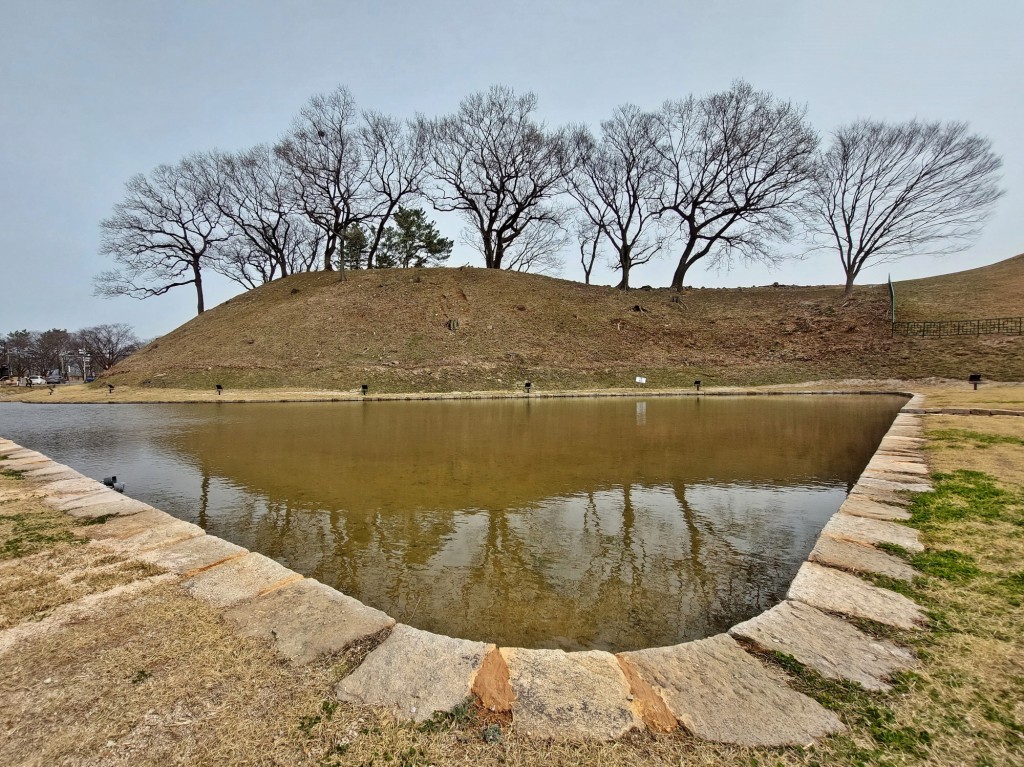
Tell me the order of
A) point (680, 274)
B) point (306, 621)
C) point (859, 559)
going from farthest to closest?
point (680, 274)
point (859, 559)
point (306, 621)

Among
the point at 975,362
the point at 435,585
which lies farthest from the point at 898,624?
the point at 975,362

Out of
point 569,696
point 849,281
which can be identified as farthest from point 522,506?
point 849,281

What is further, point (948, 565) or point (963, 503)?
point (963, 503)

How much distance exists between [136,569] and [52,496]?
9.82 feet

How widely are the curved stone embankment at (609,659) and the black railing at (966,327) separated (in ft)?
99.7

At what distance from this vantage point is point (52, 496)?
4.90m

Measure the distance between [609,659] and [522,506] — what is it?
329 cm

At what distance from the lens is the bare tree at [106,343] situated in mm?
61597

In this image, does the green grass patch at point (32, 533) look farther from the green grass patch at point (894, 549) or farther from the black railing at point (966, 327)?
the black railing at point (966, 327)

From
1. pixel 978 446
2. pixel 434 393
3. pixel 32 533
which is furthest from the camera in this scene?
pixel 434 393

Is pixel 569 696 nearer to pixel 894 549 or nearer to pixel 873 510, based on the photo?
pixel 894 549

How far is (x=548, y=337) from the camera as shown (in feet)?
90.2

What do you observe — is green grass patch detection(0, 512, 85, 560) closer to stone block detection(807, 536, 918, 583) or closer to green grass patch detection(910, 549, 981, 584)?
stone block detection(807, 536, 918, 583)

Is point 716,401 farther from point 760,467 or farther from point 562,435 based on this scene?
point 760,467
